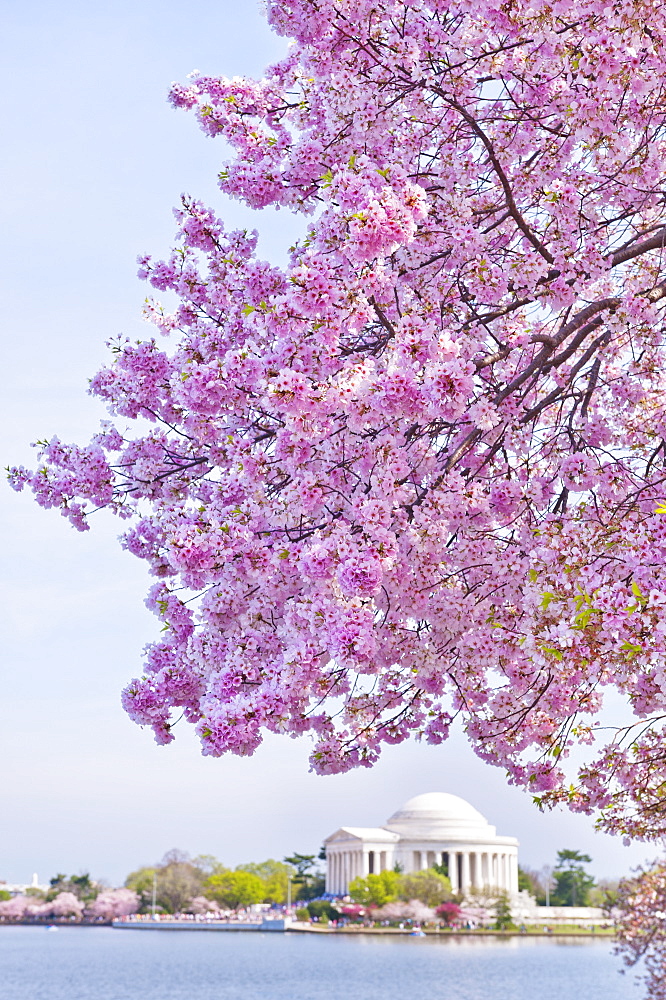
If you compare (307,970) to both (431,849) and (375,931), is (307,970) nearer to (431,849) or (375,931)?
(375,931)

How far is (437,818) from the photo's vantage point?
10925cm

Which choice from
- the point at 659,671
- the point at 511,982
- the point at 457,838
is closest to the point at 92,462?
the point at 659,671

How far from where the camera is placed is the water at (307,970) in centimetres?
3506

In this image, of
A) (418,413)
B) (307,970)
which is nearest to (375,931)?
(307,970)

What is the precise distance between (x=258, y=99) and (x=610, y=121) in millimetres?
3470

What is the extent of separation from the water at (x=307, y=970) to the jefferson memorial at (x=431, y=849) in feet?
105

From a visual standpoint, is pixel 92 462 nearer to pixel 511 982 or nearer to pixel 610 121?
pixel 610 121

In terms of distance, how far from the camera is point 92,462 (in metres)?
8.09

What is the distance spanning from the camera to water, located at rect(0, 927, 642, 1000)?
1380 inches

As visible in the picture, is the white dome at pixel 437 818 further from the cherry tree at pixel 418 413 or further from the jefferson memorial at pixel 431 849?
the cherry tree at pixel 418 413

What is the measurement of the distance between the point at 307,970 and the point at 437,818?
67325 mm

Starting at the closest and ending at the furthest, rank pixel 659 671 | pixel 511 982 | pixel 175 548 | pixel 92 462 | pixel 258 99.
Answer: pixel 659 671, pixel 175 548, pixel 92 462, pixel 258 99, pixel 511 982

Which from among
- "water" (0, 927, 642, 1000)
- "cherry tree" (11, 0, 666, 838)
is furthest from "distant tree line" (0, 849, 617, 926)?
"cherry tree" (11, 0, 666, 838)

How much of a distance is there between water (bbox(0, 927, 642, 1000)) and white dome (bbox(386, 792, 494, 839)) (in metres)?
34.9
